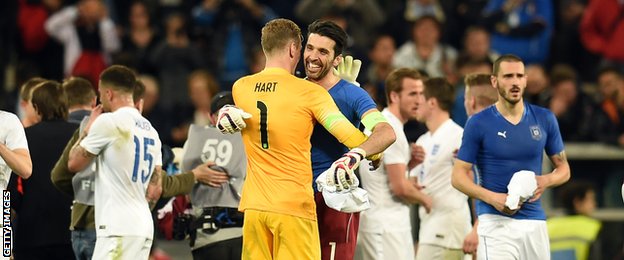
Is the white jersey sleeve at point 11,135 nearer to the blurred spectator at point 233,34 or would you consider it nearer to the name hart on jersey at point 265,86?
the name hart on jersey at point 265,86

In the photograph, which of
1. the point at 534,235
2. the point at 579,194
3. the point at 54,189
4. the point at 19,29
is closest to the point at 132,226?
the point at 54,189

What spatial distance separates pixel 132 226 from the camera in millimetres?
10930

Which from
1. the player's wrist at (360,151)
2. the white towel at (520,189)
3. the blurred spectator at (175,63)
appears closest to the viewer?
the player's wrist at (360,151)

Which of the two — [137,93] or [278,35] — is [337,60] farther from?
[137,93]

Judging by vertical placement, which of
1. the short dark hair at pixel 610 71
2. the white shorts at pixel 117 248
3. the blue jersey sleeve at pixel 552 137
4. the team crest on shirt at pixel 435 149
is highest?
the short dark hair at pixel 610 71

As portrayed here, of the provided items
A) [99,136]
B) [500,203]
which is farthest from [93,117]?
[500,203]

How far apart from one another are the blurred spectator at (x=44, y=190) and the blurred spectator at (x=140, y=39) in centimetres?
667

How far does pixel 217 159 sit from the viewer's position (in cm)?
1177

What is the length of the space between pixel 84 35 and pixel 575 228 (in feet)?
25.2

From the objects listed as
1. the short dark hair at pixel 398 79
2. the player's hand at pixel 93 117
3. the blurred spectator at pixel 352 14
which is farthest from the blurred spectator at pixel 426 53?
the player's hand at pixel 93 117

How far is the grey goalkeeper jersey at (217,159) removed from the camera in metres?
11.7

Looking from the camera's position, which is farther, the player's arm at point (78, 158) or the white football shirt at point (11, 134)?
the player's arm at point (78, 158)

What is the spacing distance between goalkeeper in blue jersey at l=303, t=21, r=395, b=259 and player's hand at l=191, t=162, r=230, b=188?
1.65m

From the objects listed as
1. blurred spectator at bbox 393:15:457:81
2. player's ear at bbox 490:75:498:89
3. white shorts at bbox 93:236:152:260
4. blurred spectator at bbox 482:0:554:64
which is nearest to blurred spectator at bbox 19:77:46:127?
white shorts at bbox 93:236:152:260
